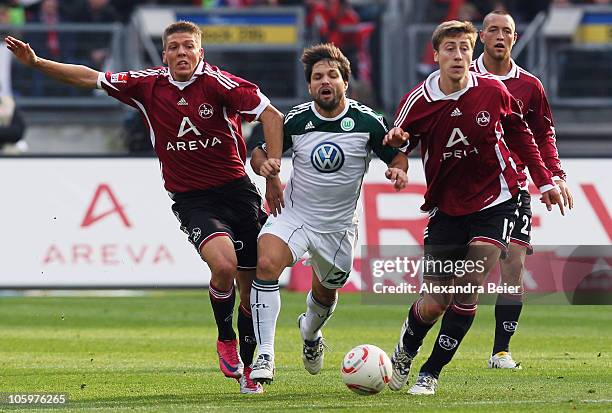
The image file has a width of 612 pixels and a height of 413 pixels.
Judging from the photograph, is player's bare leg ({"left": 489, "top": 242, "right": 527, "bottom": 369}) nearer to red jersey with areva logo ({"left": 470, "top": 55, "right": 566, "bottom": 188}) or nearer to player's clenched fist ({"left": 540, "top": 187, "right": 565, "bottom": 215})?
red jersey with areva logo ({"left": 470, "top": 55, "right": 566, "bottom": 188})

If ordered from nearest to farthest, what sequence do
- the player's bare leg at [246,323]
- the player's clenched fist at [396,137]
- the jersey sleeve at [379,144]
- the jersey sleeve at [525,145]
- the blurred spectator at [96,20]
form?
the player's clenched fist at [396,137]
the jersey sleeve at [379,144]
the jersey sleeve at [525,145]
the player's bare leg at [246,323]
the blurred spectator at [96,20]

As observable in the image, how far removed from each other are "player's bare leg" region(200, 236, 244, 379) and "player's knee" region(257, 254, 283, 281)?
9.9 inches

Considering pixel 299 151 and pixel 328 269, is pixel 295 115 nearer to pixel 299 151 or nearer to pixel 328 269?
pixel 299 151

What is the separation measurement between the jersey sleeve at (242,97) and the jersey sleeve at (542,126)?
2.21 meters

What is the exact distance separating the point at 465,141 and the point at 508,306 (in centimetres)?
250

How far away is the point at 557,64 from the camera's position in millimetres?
22484

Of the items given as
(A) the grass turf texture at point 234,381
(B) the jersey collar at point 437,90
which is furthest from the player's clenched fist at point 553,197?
(A) the grass turf texture at point 234,381

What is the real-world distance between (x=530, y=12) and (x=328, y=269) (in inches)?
560

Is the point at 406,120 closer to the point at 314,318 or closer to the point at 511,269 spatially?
the point at 314,318

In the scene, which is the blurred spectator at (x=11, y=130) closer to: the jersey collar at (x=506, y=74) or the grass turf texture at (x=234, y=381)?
the grass turf texture at (x=234, y=381)

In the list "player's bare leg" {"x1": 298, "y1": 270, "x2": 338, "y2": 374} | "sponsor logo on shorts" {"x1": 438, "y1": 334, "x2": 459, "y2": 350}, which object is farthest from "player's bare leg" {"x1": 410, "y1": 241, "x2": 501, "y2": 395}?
"player's bare leg" {"x1": 298, "y1": 270, "x2": 338, "y2": 374}

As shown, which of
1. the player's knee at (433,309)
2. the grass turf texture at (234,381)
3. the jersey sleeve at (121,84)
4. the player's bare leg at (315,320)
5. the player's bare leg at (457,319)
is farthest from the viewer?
the player's bare leg at (315,320)

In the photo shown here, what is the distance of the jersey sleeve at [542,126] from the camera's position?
397 inches

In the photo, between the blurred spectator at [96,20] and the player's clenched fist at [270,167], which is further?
the blurred spectator at [96,20]
